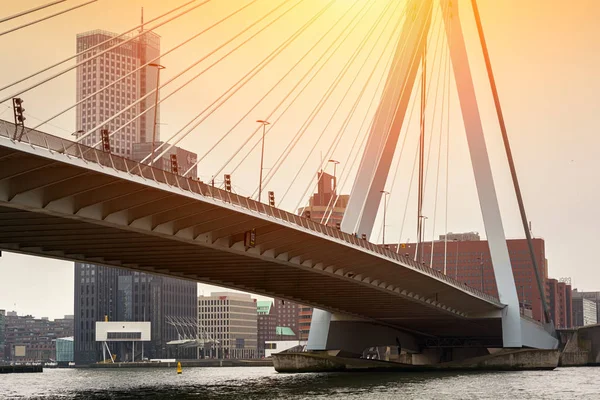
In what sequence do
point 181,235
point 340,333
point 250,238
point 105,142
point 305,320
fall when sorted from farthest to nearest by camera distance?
point 305,320
point 340,333
point 250,238
point 181,235
point 105,142

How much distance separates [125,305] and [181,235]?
148244mm

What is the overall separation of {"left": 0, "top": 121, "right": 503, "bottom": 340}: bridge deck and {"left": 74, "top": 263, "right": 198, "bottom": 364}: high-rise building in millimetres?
115751

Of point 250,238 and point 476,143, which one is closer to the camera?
point 250,238

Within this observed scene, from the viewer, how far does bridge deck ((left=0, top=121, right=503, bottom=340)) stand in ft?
102

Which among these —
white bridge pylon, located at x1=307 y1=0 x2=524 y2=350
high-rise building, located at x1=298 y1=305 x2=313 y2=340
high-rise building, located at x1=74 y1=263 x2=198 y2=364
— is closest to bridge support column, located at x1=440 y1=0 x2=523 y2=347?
white bridge pylon, located at x1=307 y1=0 x2=524 y2=350

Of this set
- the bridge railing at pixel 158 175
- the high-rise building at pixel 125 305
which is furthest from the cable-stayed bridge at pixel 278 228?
the high-rise building at pixel 125 305

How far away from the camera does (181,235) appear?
40.0 m

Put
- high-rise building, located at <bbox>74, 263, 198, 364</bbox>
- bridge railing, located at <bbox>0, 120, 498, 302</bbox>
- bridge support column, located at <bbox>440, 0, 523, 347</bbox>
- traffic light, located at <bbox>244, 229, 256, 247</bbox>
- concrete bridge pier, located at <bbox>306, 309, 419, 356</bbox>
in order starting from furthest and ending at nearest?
high-rise building, located at <bbox>74, 263, 198, 364</bbox> → concrete bridge pier, located at <bbox>306, 309, 419, 356</bbox> → bridge support column, located at <bbox>440, 0, 523, 347</bbox> → traffic light, located at <bbox>244, 229, 256, 247</bbox> → bridge railing, located at <bbox>0, 120, 498, 302</bbox>

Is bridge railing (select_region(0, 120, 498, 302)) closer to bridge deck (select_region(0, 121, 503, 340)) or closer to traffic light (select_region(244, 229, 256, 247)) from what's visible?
bridge deck (select_region(0, 121, 503, 340))

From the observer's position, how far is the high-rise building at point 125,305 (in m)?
180

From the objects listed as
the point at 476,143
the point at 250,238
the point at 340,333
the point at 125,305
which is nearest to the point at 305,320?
the point at 125,305

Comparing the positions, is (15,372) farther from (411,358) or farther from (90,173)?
(90,173)

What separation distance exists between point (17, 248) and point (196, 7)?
1137 centimetres

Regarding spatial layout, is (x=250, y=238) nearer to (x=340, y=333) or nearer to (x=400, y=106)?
(x=400, y=106)
